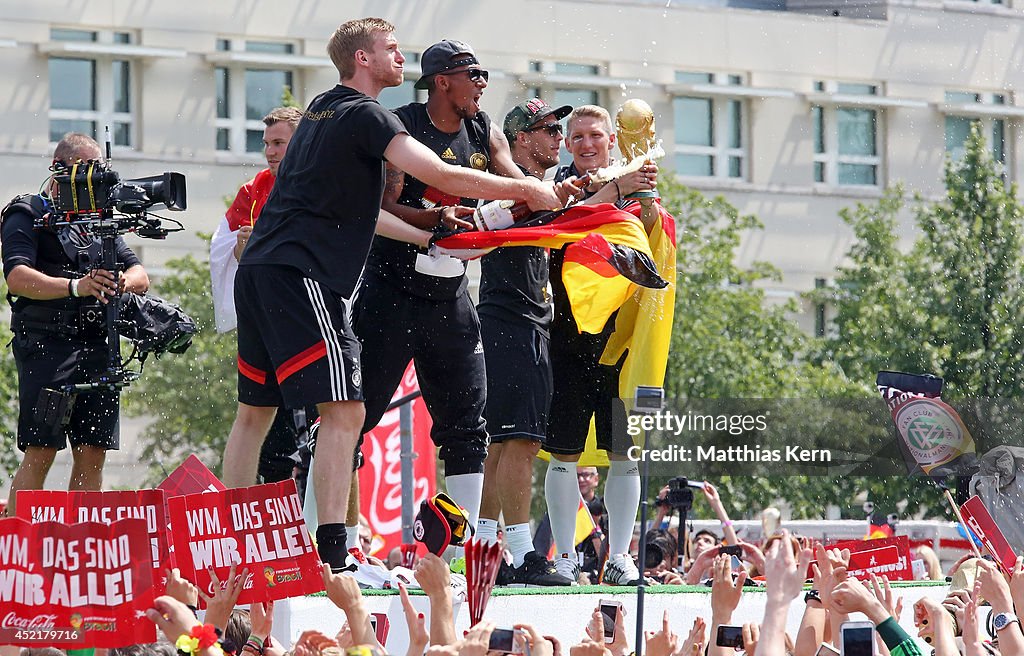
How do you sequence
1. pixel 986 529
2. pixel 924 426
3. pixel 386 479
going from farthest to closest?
pixel 386 479
pixel 924 426
pixel 986 529

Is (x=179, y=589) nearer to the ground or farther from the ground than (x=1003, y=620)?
farther from the ground

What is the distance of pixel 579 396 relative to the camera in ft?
25.8

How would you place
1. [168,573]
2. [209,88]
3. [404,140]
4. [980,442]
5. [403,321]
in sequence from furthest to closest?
[209,88] → [980,442] → [403,321] → [404,140] → [168,573]

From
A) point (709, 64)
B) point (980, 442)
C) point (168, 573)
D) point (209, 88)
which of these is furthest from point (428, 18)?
Result: point (168, 573)

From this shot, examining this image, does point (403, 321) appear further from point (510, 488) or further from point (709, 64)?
point (709, 64)

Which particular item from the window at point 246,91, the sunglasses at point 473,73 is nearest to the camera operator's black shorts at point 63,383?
the sunglasses at point 473,73

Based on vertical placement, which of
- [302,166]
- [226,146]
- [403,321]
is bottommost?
[403,321]

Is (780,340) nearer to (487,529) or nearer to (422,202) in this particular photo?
(487,529)

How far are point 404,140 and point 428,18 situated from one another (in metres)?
26.2

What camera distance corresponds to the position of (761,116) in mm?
38312

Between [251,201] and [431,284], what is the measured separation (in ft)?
6.42

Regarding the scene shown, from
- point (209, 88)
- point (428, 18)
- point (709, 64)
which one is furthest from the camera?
point (709, 64)

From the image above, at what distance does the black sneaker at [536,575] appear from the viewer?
7.29 m

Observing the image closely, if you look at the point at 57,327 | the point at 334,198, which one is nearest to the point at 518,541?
the point at 334,198
